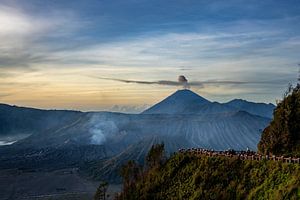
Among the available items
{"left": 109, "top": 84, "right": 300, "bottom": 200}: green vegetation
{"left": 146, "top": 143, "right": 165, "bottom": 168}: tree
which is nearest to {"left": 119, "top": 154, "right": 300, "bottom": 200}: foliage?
{"left": 109, "top": 84, "right": 300, "bottom": 200}: green vegetation

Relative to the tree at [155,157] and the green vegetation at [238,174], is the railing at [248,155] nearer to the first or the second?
the green vegetation at [238,174]

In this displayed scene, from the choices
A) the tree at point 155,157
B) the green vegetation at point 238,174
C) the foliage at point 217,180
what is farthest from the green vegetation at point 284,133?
the tree at point 155,157

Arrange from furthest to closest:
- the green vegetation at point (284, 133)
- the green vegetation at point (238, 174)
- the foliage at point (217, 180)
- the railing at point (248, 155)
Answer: the green vegetation at point (284, 133)
the railing at point (248, 155)
the green vegetation at point (238, 174)
the foliage at point (217, 180)

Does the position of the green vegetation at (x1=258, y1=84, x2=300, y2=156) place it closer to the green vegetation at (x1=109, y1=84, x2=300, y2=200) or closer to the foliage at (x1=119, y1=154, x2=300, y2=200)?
the green vegetation at (x1=109, y1=84, x2=300, y2=200)

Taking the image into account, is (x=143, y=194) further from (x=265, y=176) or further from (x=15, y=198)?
(x=15, y=198)

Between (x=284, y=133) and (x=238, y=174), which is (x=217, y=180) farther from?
(x=284, y=133)

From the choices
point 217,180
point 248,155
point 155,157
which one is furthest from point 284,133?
point 155,157
